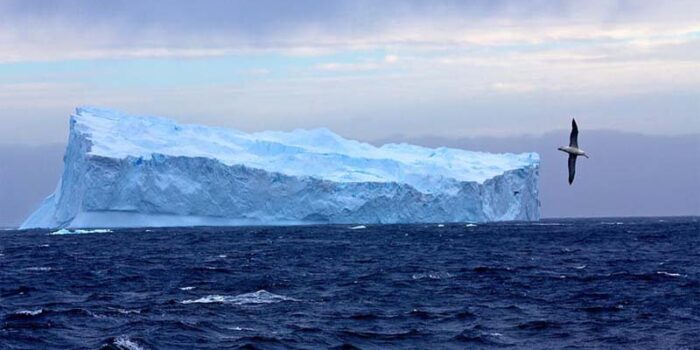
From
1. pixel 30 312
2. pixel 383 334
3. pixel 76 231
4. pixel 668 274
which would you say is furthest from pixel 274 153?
pixel 383 334

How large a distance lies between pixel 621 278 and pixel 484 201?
45.0 metres

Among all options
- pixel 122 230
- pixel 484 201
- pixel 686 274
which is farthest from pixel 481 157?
pixel 686 274

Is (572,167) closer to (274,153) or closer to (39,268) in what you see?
(39,268)

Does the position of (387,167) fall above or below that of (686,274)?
above

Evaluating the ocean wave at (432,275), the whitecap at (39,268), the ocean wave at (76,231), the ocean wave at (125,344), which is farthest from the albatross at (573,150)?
the ocean wave at (76,231)

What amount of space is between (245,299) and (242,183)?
142 ft

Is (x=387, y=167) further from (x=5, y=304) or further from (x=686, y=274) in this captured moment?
(x=5, y=304)

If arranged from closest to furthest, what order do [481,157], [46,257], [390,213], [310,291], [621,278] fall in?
[310,291]
[621,278]
[46,257]
[390,213]
[481,157]

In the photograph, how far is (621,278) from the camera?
85.5 feet

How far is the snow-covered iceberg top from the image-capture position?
66000mm

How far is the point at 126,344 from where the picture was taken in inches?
611

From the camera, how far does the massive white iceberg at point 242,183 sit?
205 feet

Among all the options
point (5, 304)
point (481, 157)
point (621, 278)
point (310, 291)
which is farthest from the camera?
point (481, 157)

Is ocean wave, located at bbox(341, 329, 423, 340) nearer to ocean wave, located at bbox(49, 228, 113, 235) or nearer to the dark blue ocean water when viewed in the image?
the dark blue ocean water
